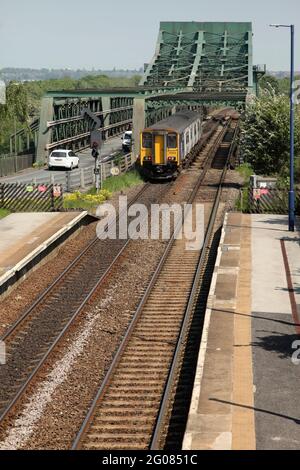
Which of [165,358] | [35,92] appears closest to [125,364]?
[165,358]

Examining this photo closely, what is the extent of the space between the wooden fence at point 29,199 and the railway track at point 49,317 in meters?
6.11

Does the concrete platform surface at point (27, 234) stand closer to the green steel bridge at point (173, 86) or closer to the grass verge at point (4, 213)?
the grass verge at point (4, 213)

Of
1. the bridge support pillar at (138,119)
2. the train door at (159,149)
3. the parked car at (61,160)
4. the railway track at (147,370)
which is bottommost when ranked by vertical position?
the railway track at (147,370)

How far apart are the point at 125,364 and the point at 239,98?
41206 millimetres

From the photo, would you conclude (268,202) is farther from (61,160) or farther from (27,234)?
(61,160)

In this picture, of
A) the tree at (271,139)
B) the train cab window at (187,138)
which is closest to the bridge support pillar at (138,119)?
the train cab window at (187,138)

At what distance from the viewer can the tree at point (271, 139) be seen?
3469cm

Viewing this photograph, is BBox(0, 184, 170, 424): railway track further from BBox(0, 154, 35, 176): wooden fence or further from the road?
BBox(0, 154, 35, 176): wooden fence

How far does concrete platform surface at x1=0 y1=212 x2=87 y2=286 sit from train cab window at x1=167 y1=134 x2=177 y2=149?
12199 mm

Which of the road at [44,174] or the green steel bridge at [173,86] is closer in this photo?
the road at [44,174]

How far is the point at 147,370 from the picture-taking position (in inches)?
557

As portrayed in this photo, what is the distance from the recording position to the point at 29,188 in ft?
101
